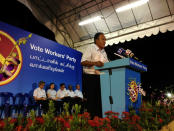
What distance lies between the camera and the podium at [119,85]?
1446mm

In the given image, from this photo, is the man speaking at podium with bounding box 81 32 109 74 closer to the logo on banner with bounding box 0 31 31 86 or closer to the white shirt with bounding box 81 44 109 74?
the white shirt with bounding box 81 44 109 74

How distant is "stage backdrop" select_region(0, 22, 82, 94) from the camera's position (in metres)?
2.25

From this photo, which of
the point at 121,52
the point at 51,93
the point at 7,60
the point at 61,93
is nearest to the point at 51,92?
the point at 51,93

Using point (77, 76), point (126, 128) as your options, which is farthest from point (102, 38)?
point (77, 76)

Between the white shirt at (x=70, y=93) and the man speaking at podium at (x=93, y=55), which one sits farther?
the white shirt at (x=70, y=93)

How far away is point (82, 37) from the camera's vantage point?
9312mm

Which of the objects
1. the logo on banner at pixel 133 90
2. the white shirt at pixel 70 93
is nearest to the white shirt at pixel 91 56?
the logo on banner at pixel 133 90

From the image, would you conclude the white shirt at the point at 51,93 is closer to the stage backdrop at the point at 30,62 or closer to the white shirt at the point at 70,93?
the stage backdrop at the point at 30,62

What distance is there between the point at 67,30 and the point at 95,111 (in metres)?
8.59

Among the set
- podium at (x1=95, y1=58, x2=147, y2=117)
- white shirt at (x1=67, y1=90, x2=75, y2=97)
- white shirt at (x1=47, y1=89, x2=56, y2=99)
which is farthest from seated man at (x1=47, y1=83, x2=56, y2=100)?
podium at (x1=95, y1=58, x2=147, y2=117)

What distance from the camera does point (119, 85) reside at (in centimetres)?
149

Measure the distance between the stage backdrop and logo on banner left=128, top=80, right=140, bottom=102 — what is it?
1.29 metres

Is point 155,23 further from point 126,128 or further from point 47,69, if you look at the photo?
point 126,128

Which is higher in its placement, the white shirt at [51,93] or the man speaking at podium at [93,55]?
the man speaking at podium at [93,55]
